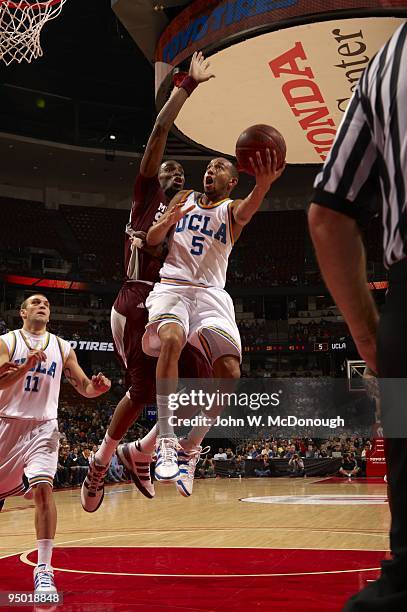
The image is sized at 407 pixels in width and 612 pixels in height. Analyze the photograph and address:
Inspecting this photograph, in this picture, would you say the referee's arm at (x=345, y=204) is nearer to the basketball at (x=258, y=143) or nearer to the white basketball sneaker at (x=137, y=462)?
the basketball at (x=258, y=143)

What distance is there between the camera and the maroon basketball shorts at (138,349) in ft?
18.6

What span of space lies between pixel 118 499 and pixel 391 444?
593 inches

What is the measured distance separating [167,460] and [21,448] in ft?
5.57

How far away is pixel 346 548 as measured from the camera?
809cm

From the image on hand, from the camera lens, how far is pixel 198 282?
5.27 m

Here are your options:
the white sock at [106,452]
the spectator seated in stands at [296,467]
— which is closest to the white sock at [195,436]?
the white sock at [106,452]

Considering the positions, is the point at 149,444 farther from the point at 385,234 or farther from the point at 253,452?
the point at 253,452

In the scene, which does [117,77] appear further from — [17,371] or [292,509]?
[17,371]

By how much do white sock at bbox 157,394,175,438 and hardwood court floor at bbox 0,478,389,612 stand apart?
129 centimetres

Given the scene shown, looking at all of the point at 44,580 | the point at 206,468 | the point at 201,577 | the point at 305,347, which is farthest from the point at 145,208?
the point at 305,347

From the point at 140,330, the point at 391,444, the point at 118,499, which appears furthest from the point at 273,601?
the point at 118,499

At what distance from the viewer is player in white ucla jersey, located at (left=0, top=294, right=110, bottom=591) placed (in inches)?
219

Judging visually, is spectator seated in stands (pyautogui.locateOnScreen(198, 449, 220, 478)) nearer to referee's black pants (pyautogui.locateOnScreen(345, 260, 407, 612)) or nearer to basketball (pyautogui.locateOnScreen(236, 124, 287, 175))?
basketball (pyautogui.locateOnScreen(236, 124, 287, 175))

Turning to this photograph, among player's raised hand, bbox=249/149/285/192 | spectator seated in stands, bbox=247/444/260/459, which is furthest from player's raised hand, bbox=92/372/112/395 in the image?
spectator seated in stands, bbox=247/444/260/459
